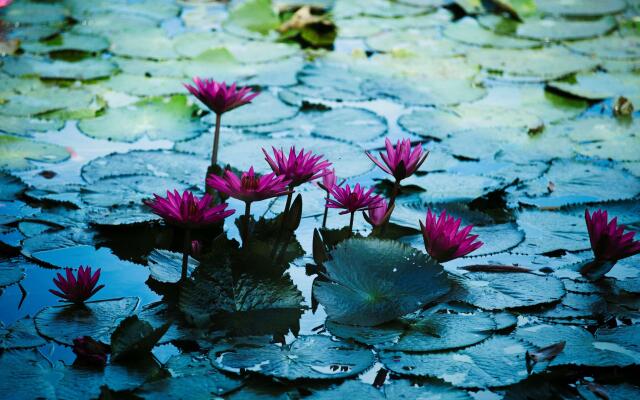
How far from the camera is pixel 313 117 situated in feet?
10.5

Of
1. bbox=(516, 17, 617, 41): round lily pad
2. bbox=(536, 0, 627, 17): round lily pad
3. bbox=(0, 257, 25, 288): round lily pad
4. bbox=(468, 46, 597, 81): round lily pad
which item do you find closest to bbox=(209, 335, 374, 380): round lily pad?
bbox=(0, 257, 25, 288): round lily pad

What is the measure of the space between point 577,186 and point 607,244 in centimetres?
70

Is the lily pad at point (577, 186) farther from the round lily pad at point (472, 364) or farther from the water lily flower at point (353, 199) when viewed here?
the round lily pad at point (472, 364)

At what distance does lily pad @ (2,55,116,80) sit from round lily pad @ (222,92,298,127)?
0.76 metres

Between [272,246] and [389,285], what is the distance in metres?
0.38

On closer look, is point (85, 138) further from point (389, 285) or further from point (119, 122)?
point (389, 285)

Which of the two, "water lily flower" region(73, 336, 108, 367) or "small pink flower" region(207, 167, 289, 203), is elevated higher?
"small pink flower" region(207, 167, 289, 203)

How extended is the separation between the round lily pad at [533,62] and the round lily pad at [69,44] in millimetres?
1880

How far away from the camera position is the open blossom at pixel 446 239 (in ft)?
6.27

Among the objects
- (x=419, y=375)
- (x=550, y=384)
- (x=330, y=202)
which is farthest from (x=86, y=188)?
(x=550, y=384)

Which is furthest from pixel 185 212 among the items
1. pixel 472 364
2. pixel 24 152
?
pixel 24 152

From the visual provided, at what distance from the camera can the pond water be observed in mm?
1680

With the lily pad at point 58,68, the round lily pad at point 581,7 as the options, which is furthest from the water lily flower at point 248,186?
the round lily pad at point 581,7

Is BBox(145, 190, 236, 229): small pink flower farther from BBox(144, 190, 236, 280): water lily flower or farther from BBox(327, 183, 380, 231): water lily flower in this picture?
BBox(327, 183, 380, 231): water lily flower
